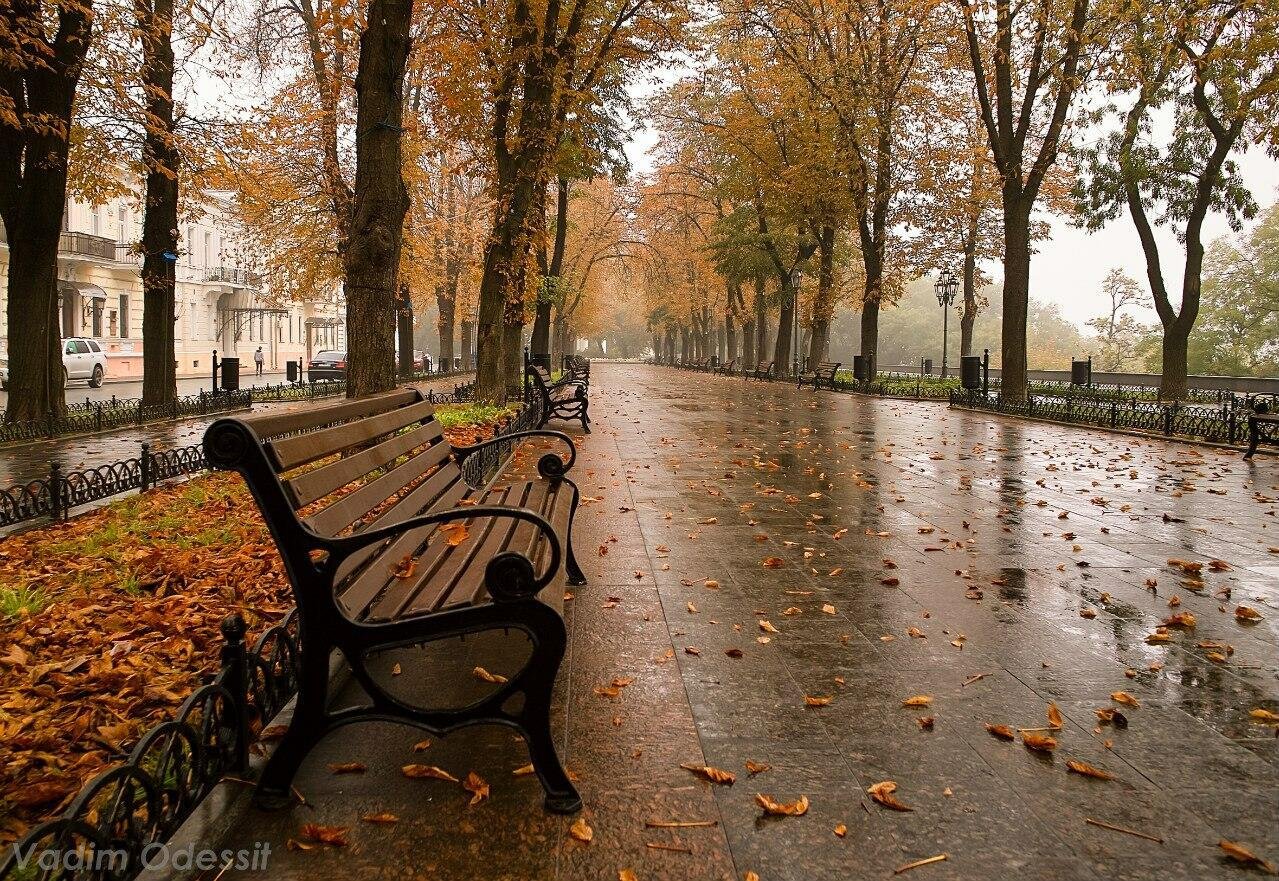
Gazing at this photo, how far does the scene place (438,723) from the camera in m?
2.54

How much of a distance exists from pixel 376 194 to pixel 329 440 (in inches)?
207

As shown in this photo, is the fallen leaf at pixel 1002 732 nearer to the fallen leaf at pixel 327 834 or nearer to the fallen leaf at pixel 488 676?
the fallen leaf at pixel 488 676

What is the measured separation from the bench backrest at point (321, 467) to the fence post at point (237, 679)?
0.30 metres

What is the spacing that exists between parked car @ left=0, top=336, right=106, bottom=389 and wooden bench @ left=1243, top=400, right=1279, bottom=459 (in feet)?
104

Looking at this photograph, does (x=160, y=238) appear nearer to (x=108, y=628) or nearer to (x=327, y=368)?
(x=108, y=628)

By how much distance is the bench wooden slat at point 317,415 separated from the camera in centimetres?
269

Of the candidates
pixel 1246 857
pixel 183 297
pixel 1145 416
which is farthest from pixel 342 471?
pixel 183 297

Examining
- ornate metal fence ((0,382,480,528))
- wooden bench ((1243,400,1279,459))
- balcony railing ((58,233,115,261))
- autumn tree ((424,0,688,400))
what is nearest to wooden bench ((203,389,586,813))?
→ ornate metal fence ((0,382,480,528))

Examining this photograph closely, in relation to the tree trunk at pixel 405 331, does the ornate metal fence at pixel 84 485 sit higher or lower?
lower

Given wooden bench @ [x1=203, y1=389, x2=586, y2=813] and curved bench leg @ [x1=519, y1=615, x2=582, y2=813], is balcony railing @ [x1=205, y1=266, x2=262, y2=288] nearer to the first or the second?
wooden bench @ [x1=203, y1=389, x2=586, y2=813]

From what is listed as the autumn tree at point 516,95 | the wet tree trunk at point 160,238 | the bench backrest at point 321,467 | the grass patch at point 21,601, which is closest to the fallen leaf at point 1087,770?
the bench backrest at point 321,467

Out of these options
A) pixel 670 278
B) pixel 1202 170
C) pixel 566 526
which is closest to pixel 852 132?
pixel 1202 170

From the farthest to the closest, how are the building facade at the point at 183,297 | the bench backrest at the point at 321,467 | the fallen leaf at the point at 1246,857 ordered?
1. the building facade at the point at 183,297
2. the bench backrest at the point at 321,467
3. the fallen leaf at the point at 1246,857

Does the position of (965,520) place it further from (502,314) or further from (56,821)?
(502,314)
